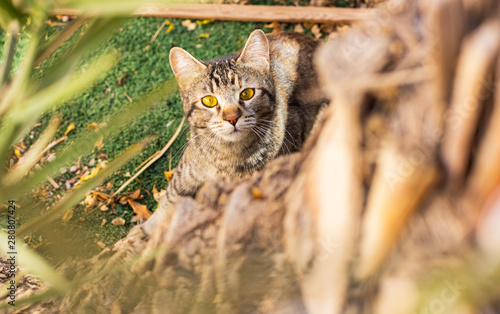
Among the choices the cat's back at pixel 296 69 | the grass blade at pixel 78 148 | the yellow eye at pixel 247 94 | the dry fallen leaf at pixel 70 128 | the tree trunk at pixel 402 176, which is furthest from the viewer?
the dry fallen leaf at pixel 70 128

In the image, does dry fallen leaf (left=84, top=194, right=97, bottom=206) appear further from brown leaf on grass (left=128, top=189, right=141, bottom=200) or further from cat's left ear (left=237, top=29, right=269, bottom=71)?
cat's left ear (left=237, top=29, right=269, bottom=71)

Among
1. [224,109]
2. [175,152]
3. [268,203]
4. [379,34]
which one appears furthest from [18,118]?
[175,152]

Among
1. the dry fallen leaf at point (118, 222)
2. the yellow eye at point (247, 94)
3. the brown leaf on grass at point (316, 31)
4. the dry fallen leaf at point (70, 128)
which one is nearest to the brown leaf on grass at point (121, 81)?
the dry fallen leaf at point (70, 128)

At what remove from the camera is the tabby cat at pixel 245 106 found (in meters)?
2.06

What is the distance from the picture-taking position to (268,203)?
1.06m

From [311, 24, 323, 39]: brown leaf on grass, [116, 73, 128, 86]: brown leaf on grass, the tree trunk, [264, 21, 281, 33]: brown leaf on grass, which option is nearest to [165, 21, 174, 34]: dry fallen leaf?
[116, 73, 128, 86]: brown leaf on grass

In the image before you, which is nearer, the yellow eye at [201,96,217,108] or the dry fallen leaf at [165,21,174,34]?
the yellow eye at [201,96,217,108]

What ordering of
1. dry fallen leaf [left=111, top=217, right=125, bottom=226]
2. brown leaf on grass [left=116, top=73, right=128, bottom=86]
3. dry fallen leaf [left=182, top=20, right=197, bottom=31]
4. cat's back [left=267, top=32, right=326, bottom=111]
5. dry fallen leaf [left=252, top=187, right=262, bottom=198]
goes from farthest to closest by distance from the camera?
dry fallen leaf [left=182, top=20, right=197, bottom=31], brown leaf on grass [left=116, top=73, right=128, bottom=86], dry fallen leaf [left=111, top=217, right=125, bottom=226], cat's back [left=267, top=32, right=326, bottom=111], dry fallen leaf [left=252, top=187, right=262, bottom=198]

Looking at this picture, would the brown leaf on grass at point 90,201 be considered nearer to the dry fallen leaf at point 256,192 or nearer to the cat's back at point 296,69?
the cat's back at point 296,69

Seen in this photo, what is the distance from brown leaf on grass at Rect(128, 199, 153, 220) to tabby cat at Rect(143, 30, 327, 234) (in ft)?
0.86

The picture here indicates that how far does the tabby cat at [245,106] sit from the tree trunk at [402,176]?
1.15 meters

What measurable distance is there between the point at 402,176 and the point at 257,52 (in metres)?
1.60

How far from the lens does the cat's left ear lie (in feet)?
6.63

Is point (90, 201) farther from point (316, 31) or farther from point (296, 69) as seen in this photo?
point (316, 31)
